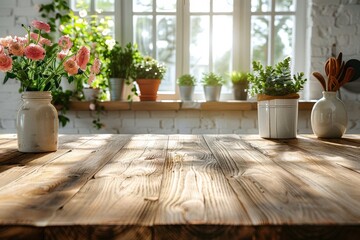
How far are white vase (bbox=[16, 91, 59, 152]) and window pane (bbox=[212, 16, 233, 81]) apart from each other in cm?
199

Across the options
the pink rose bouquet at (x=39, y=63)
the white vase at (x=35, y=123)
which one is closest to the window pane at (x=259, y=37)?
the pink rose bouquet at (x=39, y=63)

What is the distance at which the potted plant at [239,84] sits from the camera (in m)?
2.92

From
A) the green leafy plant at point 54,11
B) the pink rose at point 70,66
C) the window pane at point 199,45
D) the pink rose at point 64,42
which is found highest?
the green leafy plant at point 54,11

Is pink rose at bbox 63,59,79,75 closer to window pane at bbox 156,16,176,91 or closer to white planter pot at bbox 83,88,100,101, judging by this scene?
white planter pot at bbox 83,88,100,101

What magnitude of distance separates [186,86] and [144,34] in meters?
0.59

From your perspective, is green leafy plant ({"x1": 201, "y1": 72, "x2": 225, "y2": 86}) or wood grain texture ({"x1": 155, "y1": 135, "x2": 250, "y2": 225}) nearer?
wood grain texture ({"x1": 155, "y1": 135, "x2": 250, "y2": 225})

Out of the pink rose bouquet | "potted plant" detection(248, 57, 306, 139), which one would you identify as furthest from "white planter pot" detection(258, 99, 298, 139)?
the pink rose bouquet

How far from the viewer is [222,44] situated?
3113 millimetres

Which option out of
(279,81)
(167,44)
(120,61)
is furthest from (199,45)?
(279,81)

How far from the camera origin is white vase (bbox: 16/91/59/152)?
1270mm

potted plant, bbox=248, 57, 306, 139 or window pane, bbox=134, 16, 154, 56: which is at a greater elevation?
window pane, bbox=134, 16, 154, 56

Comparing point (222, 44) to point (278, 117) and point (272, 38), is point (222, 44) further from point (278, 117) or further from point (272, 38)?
point (278, 117)

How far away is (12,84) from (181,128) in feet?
4.24

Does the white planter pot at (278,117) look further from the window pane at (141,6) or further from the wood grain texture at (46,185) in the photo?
the window pane at (141,6)
